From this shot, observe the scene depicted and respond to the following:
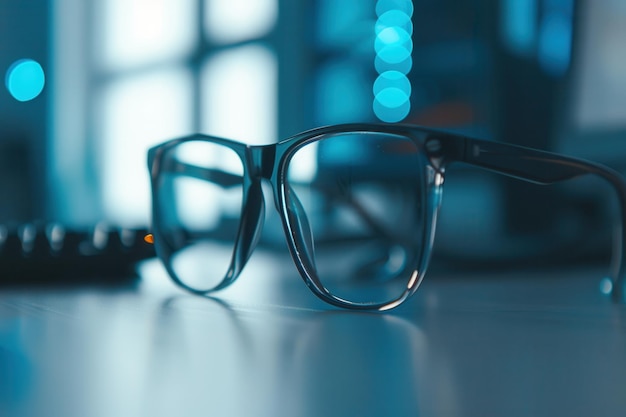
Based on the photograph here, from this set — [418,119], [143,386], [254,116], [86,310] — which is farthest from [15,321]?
[254,116]

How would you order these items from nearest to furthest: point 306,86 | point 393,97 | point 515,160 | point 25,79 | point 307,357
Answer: point 307,357
point 515,160
point 393,97
point 306,86
point 25,79

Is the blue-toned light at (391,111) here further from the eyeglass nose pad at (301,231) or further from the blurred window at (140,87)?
the eyeglass nose pad at (301,231)

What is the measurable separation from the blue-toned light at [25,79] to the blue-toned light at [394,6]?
1276mm

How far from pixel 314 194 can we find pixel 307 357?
0.33m

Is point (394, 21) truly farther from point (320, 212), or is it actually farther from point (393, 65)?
point (320, 212)

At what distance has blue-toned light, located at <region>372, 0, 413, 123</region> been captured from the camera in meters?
0.86

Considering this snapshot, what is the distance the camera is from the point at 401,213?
77 cm

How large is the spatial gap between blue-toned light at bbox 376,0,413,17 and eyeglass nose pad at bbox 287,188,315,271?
0.58 m

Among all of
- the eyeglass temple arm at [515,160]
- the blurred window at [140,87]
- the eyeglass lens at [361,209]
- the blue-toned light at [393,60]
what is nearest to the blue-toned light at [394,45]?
the blue-toned light at [393,60]

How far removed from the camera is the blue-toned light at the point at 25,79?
67.6 inches

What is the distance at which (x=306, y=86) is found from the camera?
44.2 inches

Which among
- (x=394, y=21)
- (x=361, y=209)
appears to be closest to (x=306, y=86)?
(x=394, y=21)

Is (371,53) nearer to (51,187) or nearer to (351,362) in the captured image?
(351,362)

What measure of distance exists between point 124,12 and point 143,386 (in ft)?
6.80
